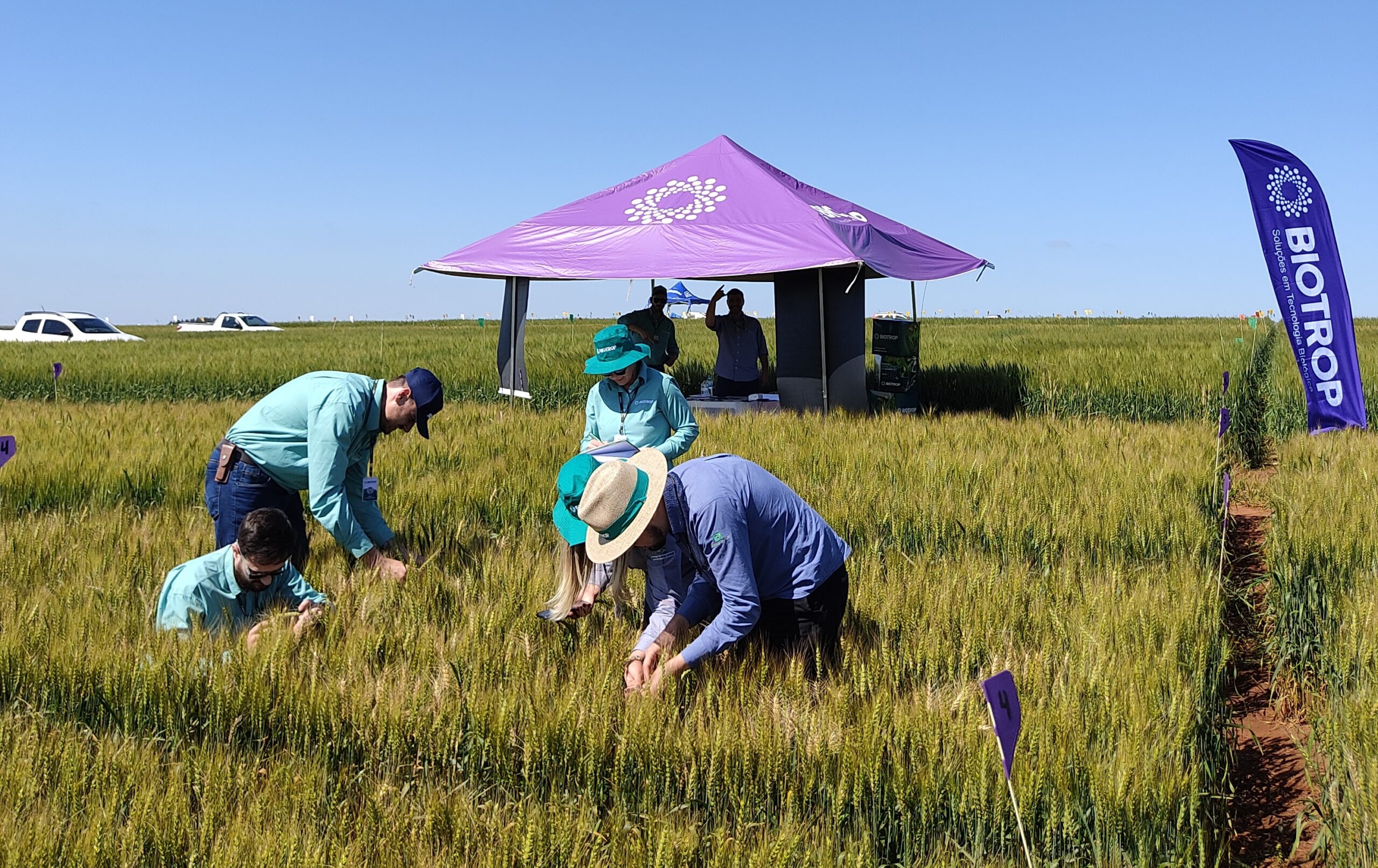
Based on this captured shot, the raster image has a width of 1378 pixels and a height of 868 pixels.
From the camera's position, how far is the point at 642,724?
268cm

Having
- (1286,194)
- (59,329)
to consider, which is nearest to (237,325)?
(59,329)

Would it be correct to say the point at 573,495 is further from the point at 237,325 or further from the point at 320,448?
the point at 237,325

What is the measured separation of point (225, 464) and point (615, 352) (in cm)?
175

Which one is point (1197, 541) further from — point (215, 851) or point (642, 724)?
point (215, 851)

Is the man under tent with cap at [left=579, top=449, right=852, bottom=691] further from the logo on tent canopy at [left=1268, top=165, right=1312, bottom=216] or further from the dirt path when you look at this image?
the logo on tent canopy at [left=1268, top=165, right=1312, bottom=216]

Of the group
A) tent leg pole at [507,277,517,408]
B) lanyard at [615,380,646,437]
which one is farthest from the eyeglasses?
tent leg pole at [507,277,517,408]

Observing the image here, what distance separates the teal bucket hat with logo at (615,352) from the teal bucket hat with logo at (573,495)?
71.0 inches

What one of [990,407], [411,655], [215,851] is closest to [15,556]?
[411,655]

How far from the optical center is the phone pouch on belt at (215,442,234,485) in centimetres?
411

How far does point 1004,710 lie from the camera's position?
1760mm

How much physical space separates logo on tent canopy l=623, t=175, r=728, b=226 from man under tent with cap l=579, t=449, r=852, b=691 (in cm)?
798

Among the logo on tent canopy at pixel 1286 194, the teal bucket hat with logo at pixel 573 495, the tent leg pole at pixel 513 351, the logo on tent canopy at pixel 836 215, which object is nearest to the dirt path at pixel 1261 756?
the teal bucket hat with logo at pixel 573 495

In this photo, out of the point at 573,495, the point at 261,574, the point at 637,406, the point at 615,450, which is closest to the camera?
the point at 573,495

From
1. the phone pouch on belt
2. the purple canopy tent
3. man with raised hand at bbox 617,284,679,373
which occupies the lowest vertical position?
the phone pouch on belt
